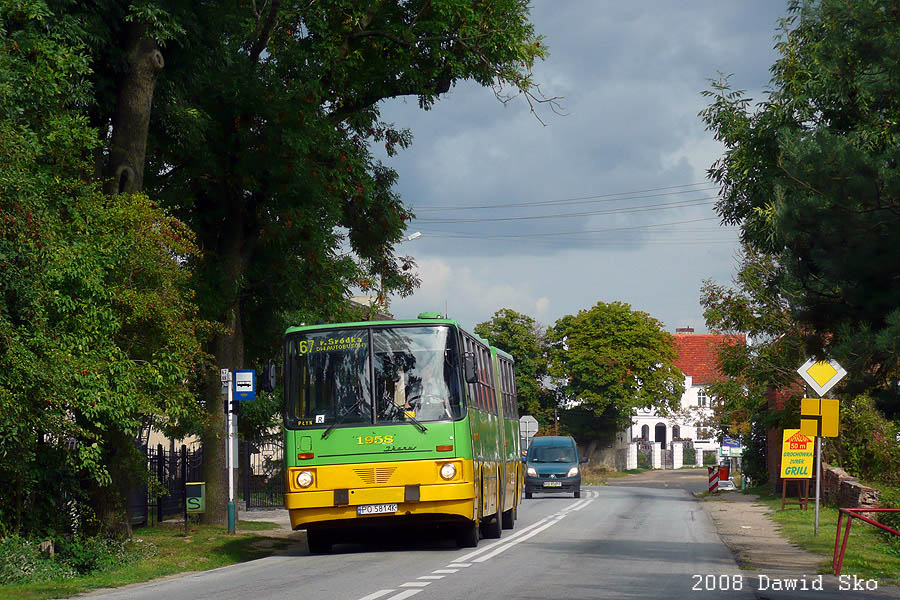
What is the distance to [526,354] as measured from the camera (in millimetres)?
88938

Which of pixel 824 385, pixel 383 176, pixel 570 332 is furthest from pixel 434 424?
pixel 570 332

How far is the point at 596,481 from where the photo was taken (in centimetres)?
7012

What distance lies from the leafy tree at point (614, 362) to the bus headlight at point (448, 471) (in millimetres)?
66255

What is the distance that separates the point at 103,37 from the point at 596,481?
2143 inches

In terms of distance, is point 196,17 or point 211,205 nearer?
point 196,17

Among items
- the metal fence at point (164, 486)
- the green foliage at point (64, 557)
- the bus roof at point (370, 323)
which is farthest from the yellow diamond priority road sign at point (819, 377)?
the metal fence at point (164, 486)

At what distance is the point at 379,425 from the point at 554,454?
26627 mm

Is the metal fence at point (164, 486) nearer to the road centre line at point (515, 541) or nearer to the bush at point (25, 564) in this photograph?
the road centre line at point (515, 541)

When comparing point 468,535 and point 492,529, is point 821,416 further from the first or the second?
point 468,535

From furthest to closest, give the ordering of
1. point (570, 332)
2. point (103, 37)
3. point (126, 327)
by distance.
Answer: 1. point (570, 332)
2. point (103, 37)
3. point (126, 327)

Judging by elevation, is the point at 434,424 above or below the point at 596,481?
above

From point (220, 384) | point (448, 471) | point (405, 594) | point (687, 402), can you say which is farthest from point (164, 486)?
point (687, 402)

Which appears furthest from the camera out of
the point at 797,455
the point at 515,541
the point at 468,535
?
the point at 797,455

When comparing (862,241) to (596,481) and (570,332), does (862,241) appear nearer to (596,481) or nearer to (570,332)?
(596,481)
